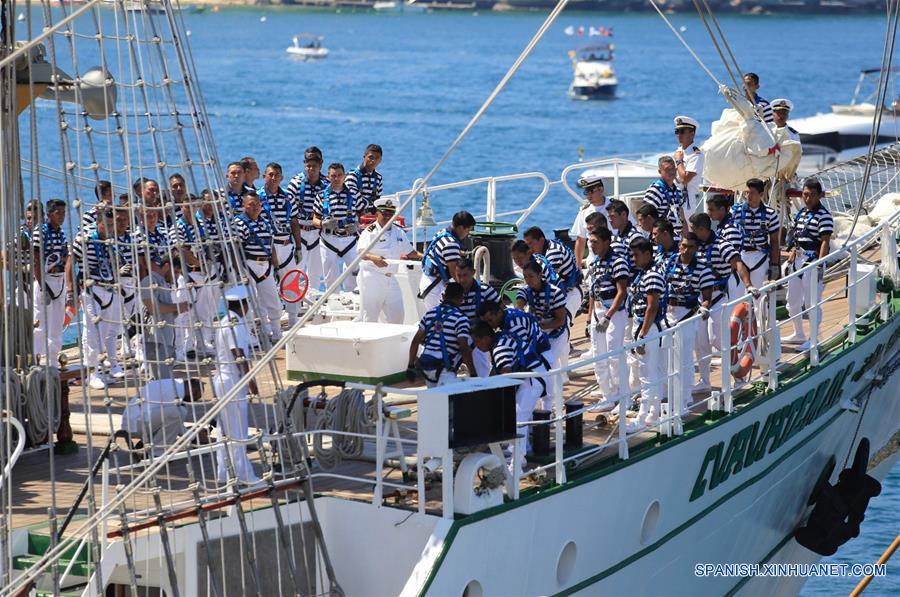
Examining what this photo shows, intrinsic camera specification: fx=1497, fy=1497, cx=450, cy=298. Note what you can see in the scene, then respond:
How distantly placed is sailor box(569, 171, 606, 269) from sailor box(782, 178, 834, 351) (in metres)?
2.16

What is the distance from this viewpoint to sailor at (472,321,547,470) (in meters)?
11.9

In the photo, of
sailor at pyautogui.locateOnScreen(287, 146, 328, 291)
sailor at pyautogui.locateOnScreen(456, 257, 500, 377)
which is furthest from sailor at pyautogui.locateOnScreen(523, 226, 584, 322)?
sailor at pyautogui.locateOnScreen(287, 146, 328, 291)

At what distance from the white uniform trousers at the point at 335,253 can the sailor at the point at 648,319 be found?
17.7 ft

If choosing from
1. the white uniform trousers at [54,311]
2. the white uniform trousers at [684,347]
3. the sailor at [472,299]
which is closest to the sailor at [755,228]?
the white uniform trousers at [684,347]

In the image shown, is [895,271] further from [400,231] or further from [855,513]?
[400,231]

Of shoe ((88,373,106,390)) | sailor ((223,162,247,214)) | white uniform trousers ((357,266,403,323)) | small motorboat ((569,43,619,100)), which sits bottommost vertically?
shoe ((88,373,106,390))

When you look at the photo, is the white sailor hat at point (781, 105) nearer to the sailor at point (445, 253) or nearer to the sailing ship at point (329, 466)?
the sailing ship at point (329, 466)

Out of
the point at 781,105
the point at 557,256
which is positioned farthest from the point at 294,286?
the point at 781,105

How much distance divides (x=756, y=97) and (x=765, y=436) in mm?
5599

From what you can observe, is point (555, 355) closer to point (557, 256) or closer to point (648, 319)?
point (648, 319)

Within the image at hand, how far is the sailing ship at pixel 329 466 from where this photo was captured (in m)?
10.6

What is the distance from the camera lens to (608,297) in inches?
549

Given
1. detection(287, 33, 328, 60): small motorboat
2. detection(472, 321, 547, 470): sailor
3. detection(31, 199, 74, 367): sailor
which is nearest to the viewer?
detection(472, 321, 547, 470): sailor

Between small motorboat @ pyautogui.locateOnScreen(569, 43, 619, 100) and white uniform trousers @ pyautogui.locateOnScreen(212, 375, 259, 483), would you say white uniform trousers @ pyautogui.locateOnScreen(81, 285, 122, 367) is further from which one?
small motorboat @ pyautogui.locateOnScreen(569, 43, 619, 100)
